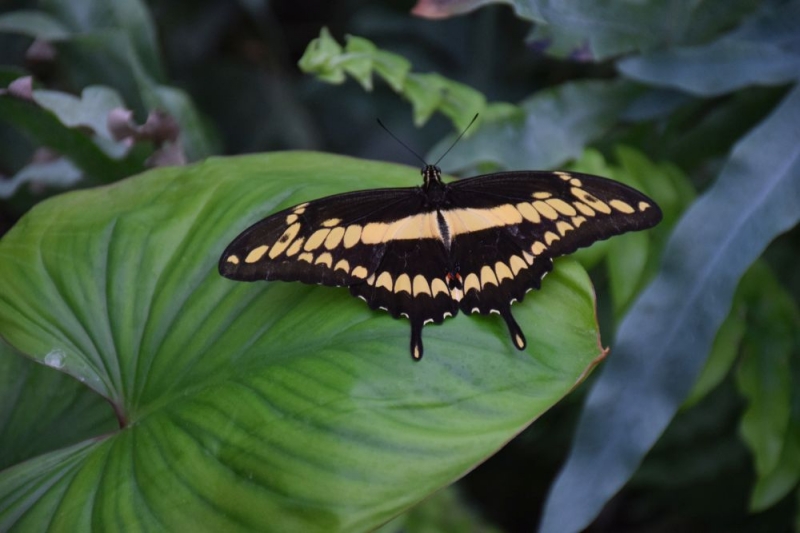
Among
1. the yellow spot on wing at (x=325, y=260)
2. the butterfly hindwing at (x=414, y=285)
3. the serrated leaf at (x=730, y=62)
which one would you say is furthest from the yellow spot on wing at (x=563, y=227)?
the serrated leaf at (x=730, y=62)

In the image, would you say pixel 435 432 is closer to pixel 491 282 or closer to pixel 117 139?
pixel 491 282

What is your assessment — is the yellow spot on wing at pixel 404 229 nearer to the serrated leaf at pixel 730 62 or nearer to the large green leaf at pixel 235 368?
the large green leaf at pixel 235 368

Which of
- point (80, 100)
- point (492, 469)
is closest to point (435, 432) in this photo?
point (80, 100)

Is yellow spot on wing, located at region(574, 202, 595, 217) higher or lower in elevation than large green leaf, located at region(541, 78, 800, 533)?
higher

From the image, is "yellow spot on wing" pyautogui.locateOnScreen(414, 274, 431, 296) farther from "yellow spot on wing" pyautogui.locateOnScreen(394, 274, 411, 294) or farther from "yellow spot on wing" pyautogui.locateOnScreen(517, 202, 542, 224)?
"yellow spot on wing" pyautogui.locateOnScreen(517, 202, 542, 224)

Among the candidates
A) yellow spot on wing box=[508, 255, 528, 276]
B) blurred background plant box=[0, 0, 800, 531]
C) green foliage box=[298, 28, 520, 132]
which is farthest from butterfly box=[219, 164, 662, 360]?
green foliage box=[298, 28, 520, 132]

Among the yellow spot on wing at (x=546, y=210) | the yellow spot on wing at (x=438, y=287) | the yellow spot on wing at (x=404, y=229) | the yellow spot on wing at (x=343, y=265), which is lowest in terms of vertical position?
the yellow spot on wing at (x=404, y=229)

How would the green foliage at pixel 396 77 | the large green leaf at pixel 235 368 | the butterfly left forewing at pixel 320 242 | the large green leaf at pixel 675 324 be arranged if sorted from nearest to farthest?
the large green leaf at pixel 235 368 < the butterfly left forewing at pixel 320 242 < the large green leaf at pixel 675 324 < the green foliage at pixel 396 77
